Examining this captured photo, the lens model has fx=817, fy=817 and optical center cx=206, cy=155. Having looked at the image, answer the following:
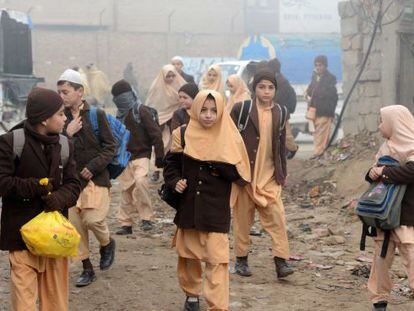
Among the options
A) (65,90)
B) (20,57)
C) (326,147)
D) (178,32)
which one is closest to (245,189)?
(65,90)

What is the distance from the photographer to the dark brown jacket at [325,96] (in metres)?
Result: 14.0

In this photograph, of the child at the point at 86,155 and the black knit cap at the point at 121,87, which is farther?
the black knit cap at the point at 121,87

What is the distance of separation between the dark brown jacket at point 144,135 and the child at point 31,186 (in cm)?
364

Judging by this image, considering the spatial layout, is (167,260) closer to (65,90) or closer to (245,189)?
(245,189)

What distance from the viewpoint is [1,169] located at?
178 inches

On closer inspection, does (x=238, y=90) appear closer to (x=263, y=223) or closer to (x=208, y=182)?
(x=263, y=223)

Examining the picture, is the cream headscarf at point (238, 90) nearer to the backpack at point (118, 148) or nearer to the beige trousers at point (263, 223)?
the beige trousers at point (263, 223)

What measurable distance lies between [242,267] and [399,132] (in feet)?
6.86

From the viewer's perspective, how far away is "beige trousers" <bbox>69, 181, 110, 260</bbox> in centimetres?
636

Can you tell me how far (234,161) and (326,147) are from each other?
7.97 m

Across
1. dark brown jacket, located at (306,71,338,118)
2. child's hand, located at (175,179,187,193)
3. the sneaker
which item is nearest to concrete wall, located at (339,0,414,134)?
dark brown jacket, located at (306,71,338,118)

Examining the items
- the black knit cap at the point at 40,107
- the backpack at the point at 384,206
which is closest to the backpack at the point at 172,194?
the black knit cap at the point at 40,107

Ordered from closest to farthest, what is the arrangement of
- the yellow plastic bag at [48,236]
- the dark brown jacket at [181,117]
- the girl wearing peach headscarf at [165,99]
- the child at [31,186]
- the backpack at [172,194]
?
the yellow plastic bag at [48,236], the child at [31,186], the backpack at [172,194], the dark brown jacket at [181,117], the girl wearing peach headscarf at [165,99]

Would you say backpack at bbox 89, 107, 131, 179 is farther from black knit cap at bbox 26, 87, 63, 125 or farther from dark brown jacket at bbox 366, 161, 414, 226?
dark brown jacket at bbox 366, 161, 414, 226
